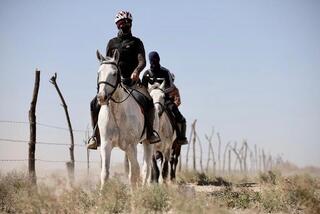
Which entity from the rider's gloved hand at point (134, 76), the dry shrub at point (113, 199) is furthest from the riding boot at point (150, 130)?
the dry shrub at point (113, 199)

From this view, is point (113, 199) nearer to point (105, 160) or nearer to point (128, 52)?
point (105, 160)

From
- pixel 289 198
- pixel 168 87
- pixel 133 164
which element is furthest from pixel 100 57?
pixel 168 87

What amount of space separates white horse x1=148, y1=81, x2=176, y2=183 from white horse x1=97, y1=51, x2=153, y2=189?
161 inches

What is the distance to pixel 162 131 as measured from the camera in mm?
15055

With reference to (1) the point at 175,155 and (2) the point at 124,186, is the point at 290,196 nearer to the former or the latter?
(2) the point at 124,186

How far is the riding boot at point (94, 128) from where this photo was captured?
10.1m

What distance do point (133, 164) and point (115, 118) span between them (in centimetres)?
98

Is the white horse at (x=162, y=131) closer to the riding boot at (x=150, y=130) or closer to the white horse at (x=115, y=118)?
the riding boot at (x=150, y=130)

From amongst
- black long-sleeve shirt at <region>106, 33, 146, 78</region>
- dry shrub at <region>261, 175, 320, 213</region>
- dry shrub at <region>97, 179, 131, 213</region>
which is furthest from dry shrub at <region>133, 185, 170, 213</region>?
black long-sleeve shirt at <region>106, 33, 146, 78</region>

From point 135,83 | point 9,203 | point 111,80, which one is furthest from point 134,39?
point 9,203

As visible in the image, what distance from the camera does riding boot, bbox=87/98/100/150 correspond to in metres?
10.1

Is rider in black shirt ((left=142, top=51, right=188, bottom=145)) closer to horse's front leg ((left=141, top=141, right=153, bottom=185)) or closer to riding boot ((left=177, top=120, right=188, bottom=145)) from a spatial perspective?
riding boot ((left=177, top=120, right=188, bottom=145))

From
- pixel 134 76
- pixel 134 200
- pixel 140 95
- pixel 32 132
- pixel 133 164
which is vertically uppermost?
pixel 134 76

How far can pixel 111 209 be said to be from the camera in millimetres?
7727
